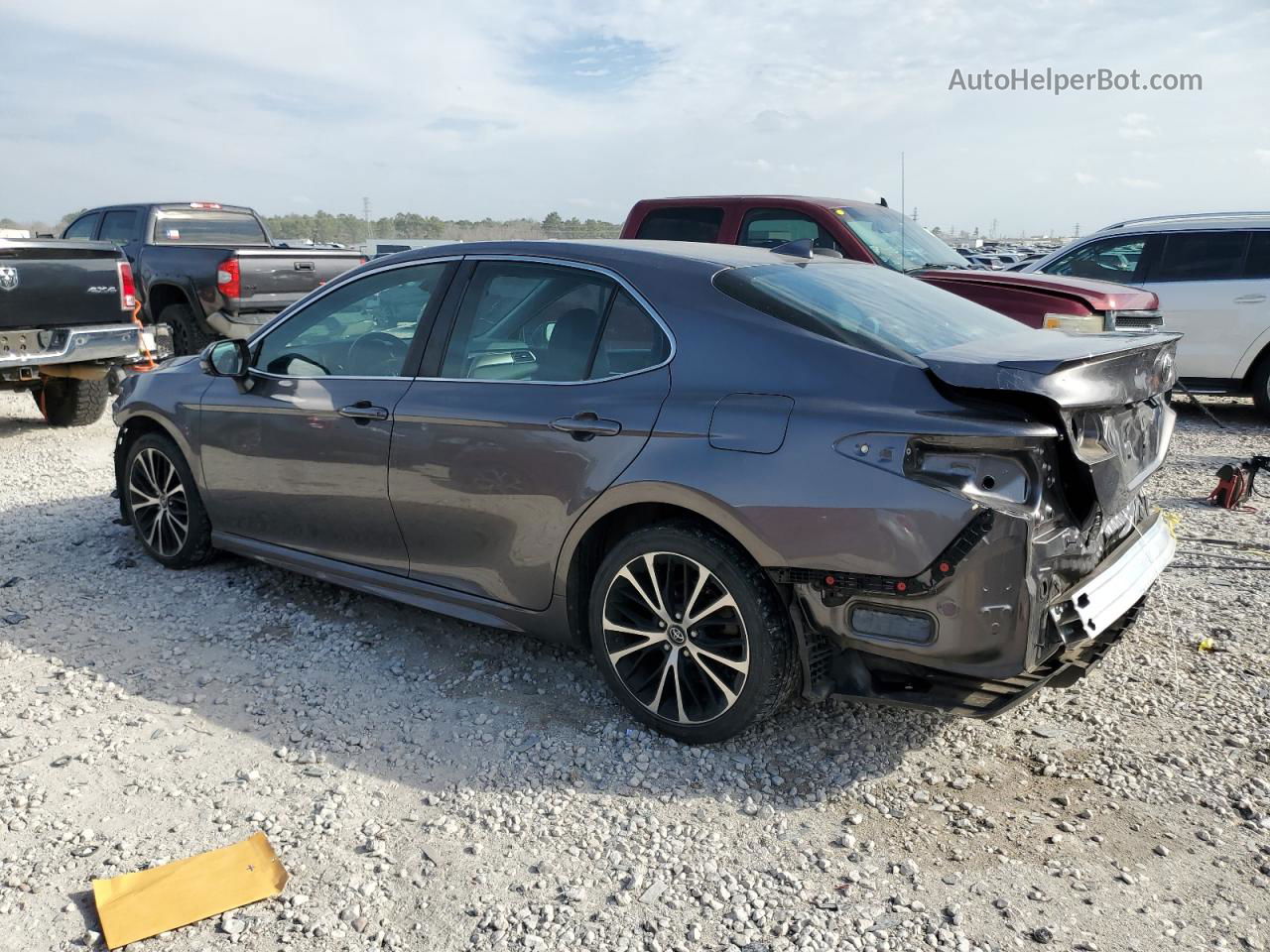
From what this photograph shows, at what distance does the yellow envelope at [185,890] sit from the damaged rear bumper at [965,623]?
1684 millimetres

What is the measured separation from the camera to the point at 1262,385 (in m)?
9.34

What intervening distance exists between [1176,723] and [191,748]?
341 centimetres

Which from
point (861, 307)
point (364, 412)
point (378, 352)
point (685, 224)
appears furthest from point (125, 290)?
point (861, 307)

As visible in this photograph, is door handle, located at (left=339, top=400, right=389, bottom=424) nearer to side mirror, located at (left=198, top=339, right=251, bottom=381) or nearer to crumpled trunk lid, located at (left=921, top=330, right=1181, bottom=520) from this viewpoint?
side mirror, located at (left=198, top=339, right=251, bottom=381)

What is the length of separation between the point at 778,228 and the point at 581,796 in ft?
20.5

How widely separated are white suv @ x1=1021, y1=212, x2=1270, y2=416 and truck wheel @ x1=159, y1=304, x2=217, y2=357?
30.1 feet

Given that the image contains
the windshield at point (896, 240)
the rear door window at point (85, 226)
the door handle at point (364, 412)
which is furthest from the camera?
the rear door window at point (85, 226)

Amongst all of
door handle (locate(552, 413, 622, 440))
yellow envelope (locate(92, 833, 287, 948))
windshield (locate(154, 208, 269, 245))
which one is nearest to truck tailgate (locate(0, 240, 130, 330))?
windshield (locate(154, 208, 269, 245))

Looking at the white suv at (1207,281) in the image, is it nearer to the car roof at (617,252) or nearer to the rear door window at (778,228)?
the rear door window at (778,228)

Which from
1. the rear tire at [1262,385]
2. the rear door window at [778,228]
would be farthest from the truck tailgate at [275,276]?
the rear tire at [1262,385]

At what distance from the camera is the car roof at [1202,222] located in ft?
31.0

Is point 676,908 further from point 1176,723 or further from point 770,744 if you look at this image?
point 1176,723

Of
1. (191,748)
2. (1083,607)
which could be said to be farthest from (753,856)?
(191,748)

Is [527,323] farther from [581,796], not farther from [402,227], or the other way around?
[402,227]
